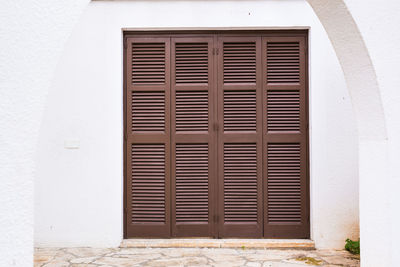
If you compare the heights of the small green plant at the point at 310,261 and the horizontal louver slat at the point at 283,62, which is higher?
the horizontal louver slat at the point at 283,62

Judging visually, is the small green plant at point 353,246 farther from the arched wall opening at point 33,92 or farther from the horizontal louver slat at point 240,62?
the arched wall opening at point 33,92

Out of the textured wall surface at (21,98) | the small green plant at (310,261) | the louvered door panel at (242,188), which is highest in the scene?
the textured wall surface at (21,98)

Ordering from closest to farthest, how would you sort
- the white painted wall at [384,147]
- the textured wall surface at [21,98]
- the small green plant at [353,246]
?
the textured wall surface at [21,98] < the white painted wall at [384,147] < the small green plant at [353,246]

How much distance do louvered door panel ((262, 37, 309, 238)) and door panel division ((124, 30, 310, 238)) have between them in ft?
0.04

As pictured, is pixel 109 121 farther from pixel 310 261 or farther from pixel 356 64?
pixel 356 64

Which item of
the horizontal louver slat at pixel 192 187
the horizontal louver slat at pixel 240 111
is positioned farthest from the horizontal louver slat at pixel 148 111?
the horizontal louver slat at pixel 240 111

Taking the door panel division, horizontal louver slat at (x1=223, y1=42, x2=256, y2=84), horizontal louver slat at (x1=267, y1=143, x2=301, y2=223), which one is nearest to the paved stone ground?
the door panel division

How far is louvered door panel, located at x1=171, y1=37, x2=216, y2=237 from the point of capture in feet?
18.3

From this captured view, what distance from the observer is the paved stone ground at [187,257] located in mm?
4719

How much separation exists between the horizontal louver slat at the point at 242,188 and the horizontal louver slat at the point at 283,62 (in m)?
0.96

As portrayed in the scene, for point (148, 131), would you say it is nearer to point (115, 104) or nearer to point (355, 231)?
point (115, 104)

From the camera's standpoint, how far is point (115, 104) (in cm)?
546

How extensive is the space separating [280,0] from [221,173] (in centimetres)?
234

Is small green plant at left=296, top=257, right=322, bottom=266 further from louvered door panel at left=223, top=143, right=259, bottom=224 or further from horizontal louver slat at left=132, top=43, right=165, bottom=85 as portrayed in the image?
horizontal louver slat at left=132, top=43, right=165, bottom=85
